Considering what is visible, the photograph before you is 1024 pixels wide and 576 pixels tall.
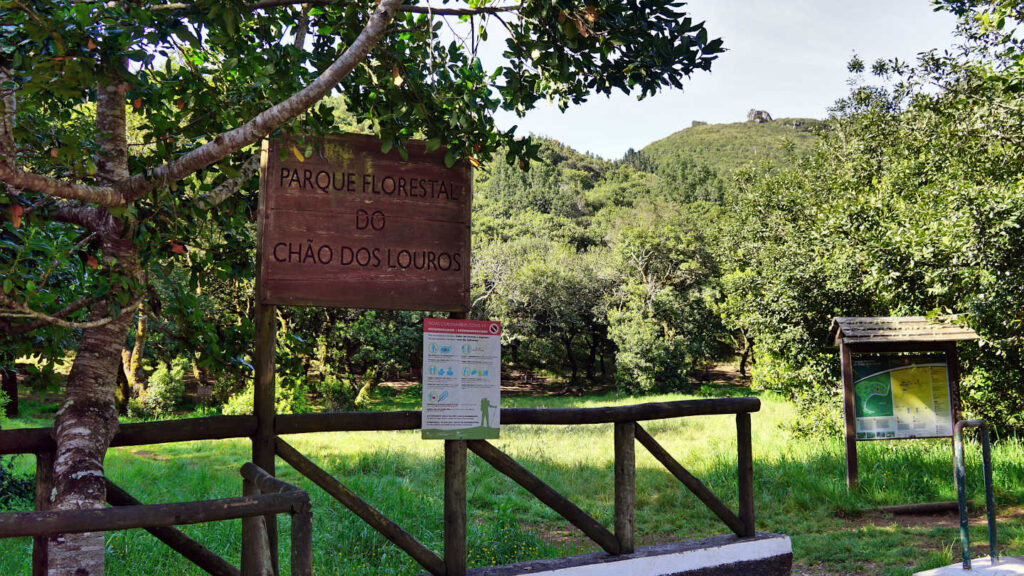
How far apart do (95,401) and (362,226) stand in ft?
5.48

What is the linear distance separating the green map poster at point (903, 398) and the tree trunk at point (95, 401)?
26.7 ft

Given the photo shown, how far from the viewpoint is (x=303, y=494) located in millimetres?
2846

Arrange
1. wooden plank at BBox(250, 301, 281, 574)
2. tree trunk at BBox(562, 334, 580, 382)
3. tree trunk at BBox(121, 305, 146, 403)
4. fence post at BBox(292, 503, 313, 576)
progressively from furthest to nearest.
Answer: tree trunk at BBox(562, 334, 580, 382) → tree trunk at BBox(121, 305, 146, 403) → wooden plank at BBox(250, 301, 281, 574) → fence post at BBox(292, 503, 313, 576)

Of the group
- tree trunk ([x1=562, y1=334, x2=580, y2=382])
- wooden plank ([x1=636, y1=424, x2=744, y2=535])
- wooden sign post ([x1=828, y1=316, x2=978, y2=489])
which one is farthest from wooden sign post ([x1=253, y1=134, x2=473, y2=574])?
tree trunk ([x1=562, y1=334, x2=580, y2=382])

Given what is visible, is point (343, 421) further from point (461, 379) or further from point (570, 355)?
point (570, 355)

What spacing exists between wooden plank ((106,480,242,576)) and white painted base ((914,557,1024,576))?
523cm

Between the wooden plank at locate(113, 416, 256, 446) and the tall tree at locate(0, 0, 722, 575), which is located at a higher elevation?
the tall tree at locate(0, 0, 722, 575)

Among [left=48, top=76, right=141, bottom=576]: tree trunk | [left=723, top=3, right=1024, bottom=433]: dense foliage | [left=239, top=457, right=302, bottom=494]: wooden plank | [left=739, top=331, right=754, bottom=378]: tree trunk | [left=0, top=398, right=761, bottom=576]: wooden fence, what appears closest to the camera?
[left=0, top=398, right=761, bottom=576]: wooden fence

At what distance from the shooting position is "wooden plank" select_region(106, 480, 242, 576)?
3660 millimetres

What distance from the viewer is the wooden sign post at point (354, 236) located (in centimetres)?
397

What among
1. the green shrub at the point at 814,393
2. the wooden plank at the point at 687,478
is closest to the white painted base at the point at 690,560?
the wooden plank at the point at 687,478

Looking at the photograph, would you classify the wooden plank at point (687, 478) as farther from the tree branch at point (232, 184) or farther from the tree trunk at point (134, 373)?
the tree trunk at point (134, 373)

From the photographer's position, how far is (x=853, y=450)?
8.38 m

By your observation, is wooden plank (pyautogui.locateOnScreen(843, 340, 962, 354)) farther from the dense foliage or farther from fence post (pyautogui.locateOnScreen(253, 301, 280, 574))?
fence post (pyautogui.locateOnScreen(253, 301, 280, 574))
